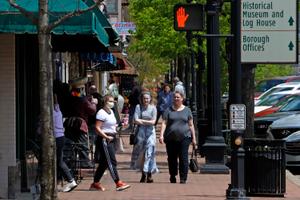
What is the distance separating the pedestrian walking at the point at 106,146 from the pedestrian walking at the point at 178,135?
4.96 ft

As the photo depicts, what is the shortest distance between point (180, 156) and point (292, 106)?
11.1 metres

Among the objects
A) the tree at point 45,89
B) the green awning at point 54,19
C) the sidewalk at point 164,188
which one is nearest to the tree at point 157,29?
the sidewalk at point 164,188

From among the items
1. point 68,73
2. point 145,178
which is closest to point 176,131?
point 145,178

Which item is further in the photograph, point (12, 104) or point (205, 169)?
point (205, 169)

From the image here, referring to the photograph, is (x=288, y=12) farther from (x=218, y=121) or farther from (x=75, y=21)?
(x=218, y=121)

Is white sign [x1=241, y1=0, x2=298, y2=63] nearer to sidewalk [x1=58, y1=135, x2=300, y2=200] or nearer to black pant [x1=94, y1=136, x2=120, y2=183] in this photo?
sidewalk [x1=58, y1=135, x2=300, y2=200]

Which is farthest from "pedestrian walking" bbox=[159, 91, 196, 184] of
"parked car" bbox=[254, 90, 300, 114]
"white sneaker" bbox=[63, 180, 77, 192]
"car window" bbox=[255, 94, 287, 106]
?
"car window" bbox=[255, 94, 287, 106]

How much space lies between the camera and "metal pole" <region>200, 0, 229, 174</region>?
18.1 metres

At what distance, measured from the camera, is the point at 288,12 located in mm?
13266

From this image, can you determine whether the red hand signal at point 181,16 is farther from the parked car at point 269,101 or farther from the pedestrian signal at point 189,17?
the parked car at point 269,101

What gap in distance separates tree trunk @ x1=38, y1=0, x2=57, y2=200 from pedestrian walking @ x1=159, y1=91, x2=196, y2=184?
20.2 feet

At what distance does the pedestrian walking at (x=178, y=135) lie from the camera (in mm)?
15953

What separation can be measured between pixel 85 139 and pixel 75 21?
6.58 metres

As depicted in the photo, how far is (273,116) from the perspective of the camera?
25.8 metres
